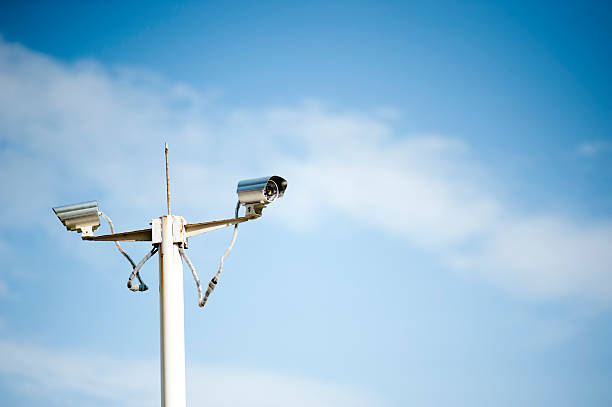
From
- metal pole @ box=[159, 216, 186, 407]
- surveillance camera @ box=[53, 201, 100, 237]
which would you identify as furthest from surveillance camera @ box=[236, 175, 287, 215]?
surveillance camera @ box=[53, 201, 100, 237]

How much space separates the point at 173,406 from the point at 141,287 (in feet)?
9.47

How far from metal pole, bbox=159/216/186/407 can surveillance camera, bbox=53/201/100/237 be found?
1741 mm

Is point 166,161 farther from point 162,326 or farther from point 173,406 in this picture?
point 173,406

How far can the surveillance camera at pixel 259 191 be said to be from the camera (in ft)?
56.2

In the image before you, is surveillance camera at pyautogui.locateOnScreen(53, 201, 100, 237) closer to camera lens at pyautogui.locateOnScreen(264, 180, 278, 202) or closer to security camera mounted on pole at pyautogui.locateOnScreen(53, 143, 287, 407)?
security camera mounted on pole at pyautogui.locateOnScreen(53, 143, 287, 407)

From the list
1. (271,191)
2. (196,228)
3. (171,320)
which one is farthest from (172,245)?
(271,191)

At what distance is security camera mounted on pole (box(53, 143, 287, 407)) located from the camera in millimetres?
16531

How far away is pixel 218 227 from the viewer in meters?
17.7

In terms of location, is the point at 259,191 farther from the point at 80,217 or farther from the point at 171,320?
the point at 80,217

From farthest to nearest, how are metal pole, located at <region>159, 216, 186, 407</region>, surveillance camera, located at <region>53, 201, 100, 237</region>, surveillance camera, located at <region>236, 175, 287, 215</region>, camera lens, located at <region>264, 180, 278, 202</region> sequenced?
1. surveillance camera, located at <region>53, 201, 100, 237</region>
2. camera lens, located at <region>264, 180, 278, 202</region>
3. surveillance camera, located at <region>236, 175, 287, 215</region>
4. metal pole, located at <region>159, 216, 186, 407</region>

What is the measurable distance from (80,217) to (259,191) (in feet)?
12.9

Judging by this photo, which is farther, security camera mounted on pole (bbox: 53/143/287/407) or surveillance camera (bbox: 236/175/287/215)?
surveillance camera (bbox: 236/175/287/215)

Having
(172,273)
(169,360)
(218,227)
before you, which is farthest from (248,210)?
(169,360)

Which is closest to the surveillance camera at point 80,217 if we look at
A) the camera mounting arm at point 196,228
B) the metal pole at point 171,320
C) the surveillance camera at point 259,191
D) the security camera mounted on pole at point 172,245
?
the security camera mounted on pole at point 172,245
